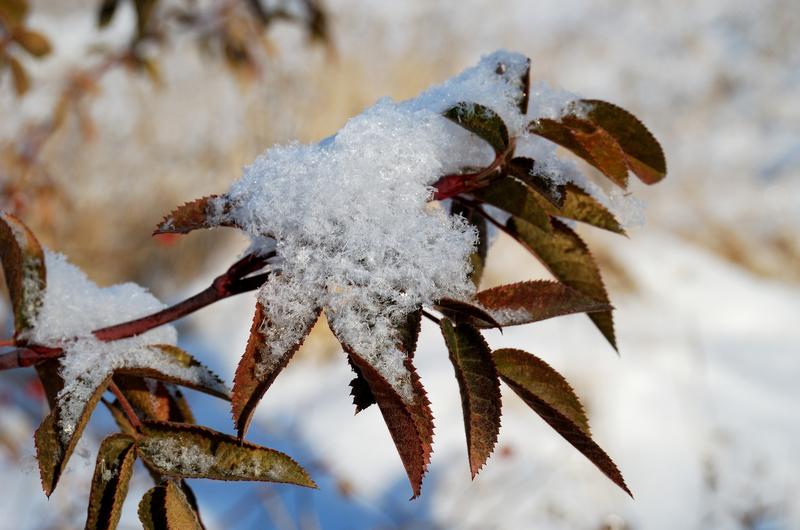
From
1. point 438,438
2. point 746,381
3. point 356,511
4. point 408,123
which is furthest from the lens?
point 746,381

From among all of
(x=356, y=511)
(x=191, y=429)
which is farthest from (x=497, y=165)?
(x=356, y=511)

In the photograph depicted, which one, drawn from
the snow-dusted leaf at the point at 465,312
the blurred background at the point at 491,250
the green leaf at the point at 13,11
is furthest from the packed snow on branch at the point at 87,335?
the green leaf at the point at 13,11

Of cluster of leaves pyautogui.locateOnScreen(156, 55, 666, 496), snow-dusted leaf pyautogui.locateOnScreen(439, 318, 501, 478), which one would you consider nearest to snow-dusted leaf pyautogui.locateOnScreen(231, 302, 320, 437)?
cluster of leaves pyautogui.locateOnScreen(156, 55, 666, 496)

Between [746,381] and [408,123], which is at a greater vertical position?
[746,381]

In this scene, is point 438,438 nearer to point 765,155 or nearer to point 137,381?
point 137,381

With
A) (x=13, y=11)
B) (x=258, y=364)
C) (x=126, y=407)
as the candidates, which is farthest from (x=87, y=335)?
(x=13, y=11)

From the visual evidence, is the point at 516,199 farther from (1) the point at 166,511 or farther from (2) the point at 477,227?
(1) the point at 166,511
